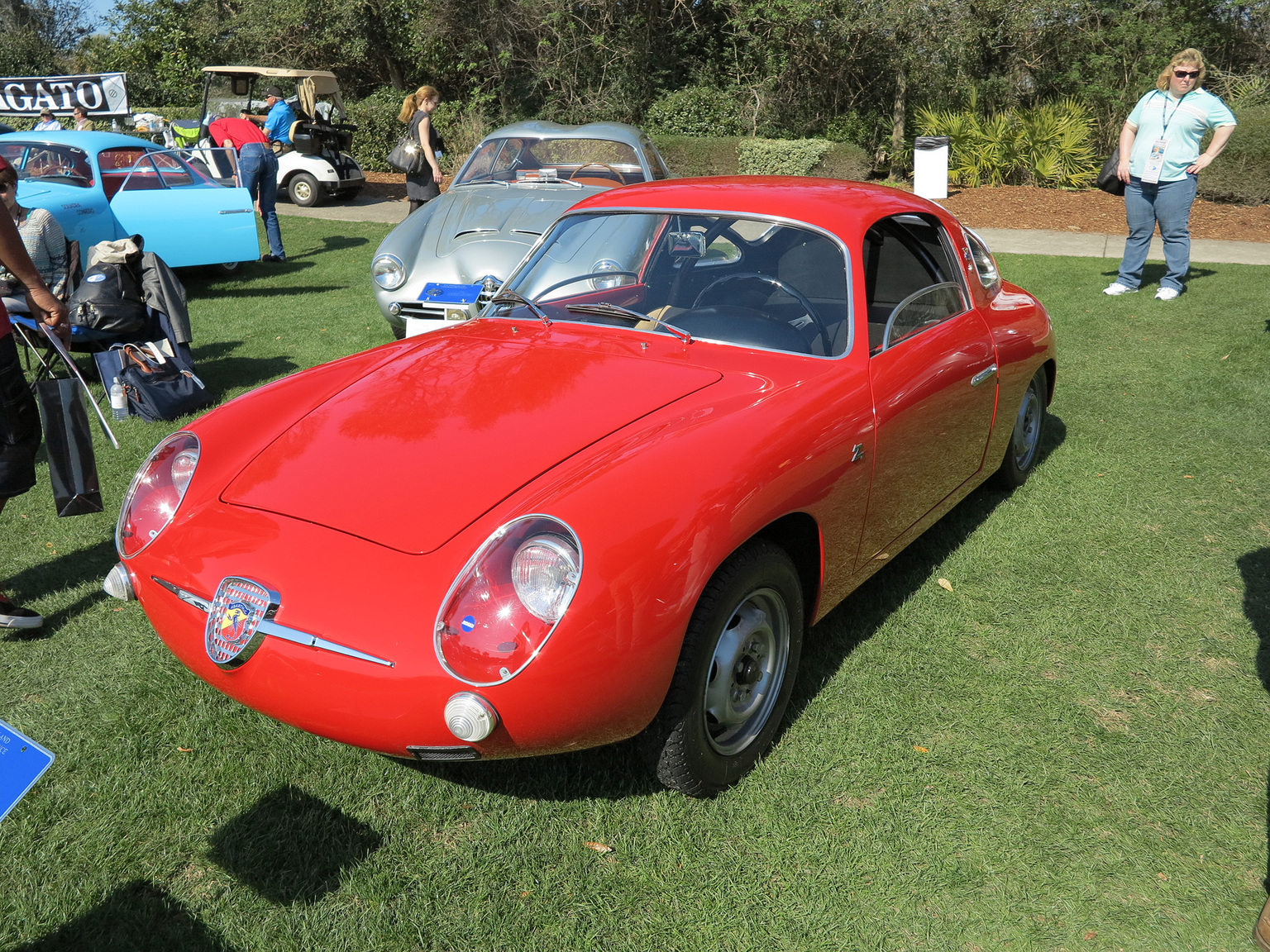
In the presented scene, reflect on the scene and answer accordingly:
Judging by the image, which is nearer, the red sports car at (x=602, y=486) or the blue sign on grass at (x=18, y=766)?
the blue sign on grass at (x=18, y=766)

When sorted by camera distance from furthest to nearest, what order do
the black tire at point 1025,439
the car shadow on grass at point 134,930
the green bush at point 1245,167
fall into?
the green bush at point 1245,167
the black tire at point 1025,439
the car shadow on grass at point 134,930

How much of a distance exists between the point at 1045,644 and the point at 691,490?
1.86 meters

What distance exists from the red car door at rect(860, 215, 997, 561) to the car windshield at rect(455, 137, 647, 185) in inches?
179

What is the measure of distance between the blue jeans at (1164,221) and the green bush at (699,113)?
11097mm

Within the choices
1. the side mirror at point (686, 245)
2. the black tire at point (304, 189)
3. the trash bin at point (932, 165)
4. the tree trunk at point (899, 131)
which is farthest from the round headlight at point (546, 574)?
the tree trunk at point (899, 131)

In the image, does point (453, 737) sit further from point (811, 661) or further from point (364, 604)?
point (811, 661)

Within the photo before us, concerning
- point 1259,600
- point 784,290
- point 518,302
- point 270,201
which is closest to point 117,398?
point 518,302

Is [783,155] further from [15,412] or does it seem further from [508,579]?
[508,579]

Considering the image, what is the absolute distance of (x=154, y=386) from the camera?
19.3 feet

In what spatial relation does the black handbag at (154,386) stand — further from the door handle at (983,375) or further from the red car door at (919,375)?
the door handle at (983,375)

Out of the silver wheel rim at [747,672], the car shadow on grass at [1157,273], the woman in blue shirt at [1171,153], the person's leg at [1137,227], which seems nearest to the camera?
the silver wheel rim at [747,672]

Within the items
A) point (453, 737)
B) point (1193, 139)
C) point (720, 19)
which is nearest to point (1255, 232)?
point (1193, 139)

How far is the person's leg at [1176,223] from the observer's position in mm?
8273

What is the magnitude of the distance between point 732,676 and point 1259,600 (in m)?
2.49
